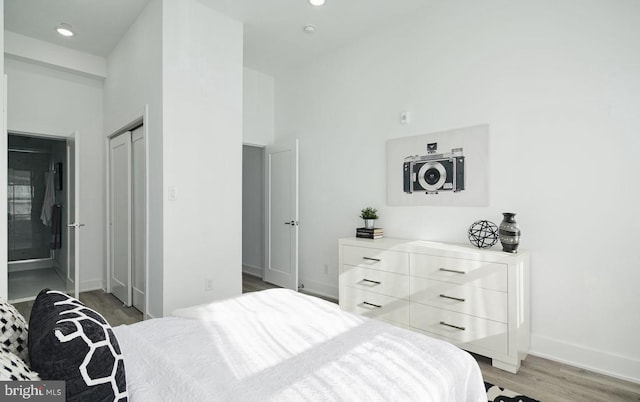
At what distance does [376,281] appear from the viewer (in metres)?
2.99

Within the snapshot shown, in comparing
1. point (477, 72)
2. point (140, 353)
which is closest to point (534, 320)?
point (477, 72)

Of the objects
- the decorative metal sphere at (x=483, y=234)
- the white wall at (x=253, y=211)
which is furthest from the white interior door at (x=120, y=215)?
the decorative metal sphere at (x=483, y=234)

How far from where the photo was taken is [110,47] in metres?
3.92

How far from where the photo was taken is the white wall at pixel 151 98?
2.88 m

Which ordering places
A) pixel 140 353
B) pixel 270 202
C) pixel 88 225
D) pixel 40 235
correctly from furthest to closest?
pixel 40 235
pixel 270 202
pixel 88 225
pixel 140 353

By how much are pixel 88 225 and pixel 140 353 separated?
150 inches

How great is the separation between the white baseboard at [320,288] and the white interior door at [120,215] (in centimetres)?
203

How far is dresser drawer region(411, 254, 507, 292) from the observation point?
2332 millimetres

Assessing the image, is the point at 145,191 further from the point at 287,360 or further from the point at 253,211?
the point at 287,360

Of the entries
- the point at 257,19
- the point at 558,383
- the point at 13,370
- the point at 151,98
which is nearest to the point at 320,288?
the point at 558,383

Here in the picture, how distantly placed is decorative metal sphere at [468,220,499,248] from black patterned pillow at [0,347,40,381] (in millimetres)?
2692

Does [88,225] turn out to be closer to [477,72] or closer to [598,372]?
[477,72]

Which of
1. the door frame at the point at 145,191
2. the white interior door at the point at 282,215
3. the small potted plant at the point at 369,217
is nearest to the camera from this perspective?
the door frame at the point at 145,191

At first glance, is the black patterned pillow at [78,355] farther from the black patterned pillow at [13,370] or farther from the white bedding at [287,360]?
the white bedding at [287,360]
